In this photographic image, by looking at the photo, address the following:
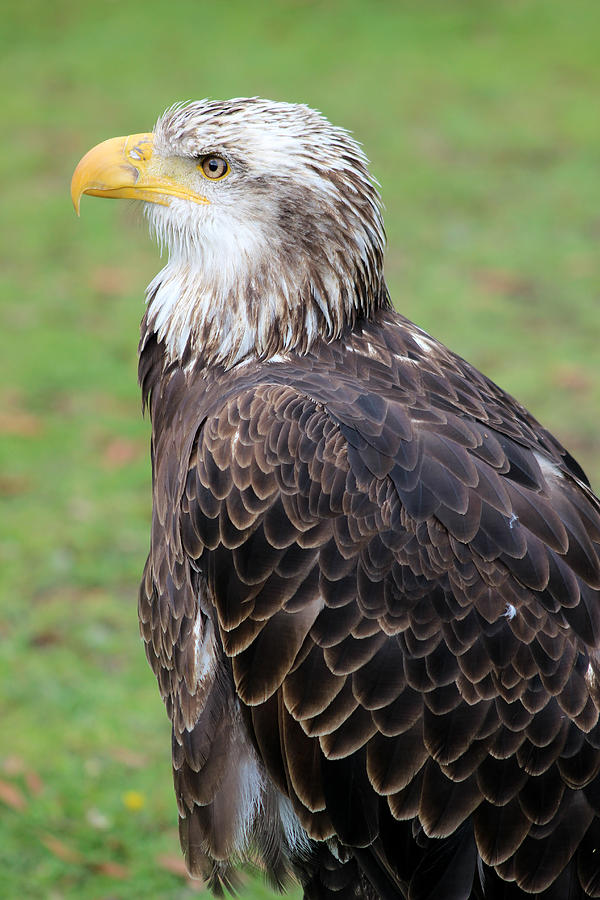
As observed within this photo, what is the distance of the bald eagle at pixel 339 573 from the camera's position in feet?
10.4

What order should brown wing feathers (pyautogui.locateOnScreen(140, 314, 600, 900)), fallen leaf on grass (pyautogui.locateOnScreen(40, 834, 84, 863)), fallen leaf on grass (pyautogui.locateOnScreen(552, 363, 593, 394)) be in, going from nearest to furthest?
1. brown wing feathers (pyautogui.locateOnScreen(140, 314, 600, 900))
2. fallen leaf on grass (pyautogui.locateOnScreen(40, 834, 84, 863))
3. fallen leaf on grass (pyautogui.locateOnScreen(552, 363, 593, 394))

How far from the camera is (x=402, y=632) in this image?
10.4 ft

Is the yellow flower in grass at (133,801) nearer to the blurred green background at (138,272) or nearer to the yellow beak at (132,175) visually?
the blurred green background at (138,272)

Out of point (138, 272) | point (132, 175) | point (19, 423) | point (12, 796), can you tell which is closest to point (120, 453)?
point (19, 423)

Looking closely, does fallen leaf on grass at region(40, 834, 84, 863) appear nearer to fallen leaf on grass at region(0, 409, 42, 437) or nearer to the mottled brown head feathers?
the mottled brown head feathers

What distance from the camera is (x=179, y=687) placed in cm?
355

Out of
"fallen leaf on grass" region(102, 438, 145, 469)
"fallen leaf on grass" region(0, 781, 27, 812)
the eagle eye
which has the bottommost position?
"fallen leaf on grass" region(0, 781, 27, 812)

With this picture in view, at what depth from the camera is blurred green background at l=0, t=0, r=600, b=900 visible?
533 cm

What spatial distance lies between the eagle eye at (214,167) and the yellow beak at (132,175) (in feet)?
0.22

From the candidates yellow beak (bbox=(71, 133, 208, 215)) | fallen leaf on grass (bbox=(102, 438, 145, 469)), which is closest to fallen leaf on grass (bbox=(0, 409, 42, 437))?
fallen leaf on grass (bbox=(102, 438, 145, 469))

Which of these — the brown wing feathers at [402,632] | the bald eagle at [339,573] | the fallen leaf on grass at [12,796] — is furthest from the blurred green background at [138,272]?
the brown wing feathers at [402,632]

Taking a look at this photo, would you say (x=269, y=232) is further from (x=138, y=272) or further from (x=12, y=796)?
(x=138, y=272)

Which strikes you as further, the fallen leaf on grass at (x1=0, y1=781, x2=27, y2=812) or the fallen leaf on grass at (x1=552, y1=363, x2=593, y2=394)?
the fallen leaf on grass at (x1=552, y1=363, x2=593, y2=394)

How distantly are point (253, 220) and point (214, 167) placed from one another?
23cm
